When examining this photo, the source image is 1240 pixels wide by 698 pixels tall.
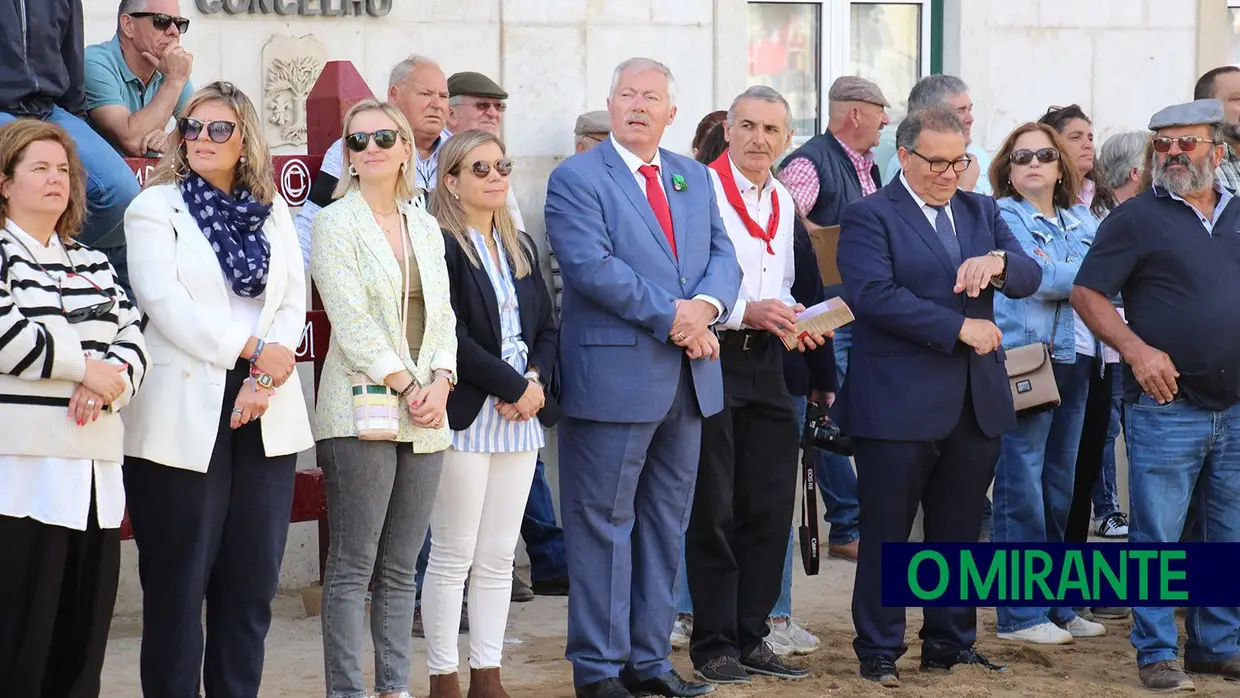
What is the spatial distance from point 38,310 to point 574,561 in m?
2.02

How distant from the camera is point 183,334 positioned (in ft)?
15.6

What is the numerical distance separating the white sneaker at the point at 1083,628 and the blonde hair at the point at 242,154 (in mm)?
3922

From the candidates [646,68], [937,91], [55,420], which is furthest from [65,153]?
[937,91]

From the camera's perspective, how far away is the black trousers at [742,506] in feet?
20.1

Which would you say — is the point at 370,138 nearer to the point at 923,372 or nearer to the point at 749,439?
the point at 749,439

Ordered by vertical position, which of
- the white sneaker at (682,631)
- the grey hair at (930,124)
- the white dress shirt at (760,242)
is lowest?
the white sneaker at (682,631)

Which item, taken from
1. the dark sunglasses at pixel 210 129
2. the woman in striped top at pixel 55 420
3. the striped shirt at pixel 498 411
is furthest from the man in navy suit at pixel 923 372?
the woman in striped top at pixel 55 420

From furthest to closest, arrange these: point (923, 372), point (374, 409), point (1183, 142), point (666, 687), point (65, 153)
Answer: point (1183, 142) < point (923, 372) < point (666, 687) < point (374, 409) < point (65, 153)

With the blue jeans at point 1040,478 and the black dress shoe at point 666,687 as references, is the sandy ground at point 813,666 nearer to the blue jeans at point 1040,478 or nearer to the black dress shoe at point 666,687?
the black dress shoe at point 666,687

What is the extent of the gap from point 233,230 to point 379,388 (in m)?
0.64

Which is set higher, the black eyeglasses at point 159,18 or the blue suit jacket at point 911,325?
the black eyeglasses at point 159,18

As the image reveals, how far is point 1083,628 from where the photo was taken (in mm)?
7117

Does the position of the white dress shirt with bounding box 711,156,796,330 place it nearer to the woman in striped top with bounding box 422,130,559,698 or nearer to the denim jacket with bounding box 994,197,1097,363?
the woman in striped top with bounding box 422,130,559,698

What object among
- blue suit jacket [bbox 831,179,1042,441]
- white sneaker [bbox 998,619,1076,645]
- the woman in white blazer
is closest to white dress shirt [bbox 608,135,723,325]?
blue suit jacket [bbox 831,179,1042,441]
